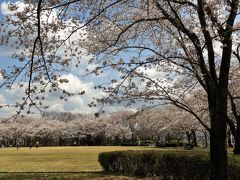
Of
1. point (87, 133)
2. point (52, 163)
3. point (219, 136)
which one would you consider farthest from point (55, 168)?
point (87, 133)

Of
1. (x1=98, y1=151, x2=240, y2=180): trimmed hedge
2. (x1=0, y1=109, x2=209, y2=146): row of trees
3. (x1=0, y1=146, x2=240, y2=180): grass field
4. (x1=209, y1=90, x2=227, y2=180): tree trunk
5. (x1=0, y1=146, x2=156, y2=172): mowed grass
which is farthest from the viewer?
(x1=0, y1=109, x2=209, y2=146): row of trees

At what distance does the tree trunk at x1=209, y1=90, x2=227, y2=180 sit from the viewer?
12.4m

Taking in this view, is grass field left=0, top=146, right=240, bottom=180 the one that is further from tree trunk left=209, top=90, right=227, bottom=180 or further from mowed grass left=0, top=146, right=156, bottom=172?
tree trunk left=209, top=90, right=227, bottom=180

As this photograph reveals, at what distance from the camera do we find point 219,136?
12.6m

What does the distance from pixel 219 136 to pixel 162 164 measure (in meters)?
5.25

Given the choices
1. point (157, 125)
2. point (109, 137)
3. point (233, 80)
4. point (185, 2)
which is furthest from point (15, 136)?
point (185, 2)

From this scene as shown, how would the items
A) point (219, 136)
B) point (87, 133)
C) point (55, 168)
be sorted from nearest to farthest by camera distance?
point (219, 136) → point (55, 168) → point (87, 133)

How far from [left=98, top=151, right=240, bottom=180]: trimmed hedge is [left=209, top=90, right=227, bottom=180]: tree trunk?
17.7 inches

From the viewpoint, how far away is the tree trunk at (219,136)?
488 inches

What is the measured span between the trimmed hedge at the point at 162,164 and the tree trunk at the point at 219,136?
0.45m

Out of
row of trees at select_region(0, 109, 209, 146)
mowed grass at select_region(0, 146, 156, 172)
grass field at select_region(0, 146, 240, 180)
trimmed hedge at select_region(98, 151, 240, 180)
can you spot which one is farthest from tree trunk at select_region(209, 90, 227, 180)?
row of trees at select_region(0, 109, 209, 146)

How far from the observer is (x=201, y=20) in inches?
502

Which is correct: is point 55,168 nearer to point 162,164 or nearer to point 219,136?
point 162,164

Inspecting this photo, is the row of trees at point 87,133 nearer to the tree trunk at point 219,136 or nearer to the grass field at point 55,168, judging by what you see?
the grass field at point 55,168
